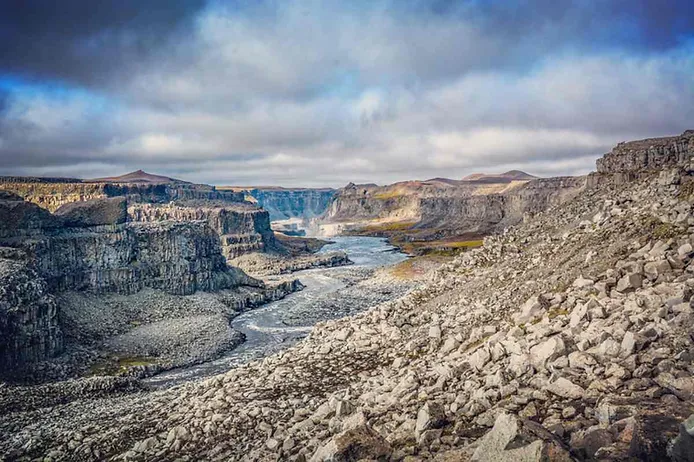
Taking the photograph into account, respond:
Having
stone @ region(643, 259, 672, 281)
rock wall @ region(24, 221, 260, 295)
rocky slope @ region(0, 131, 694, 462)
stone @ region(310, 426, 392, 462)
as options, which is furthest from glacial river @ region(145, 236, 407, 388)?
stone @ region(643, 259, 672, 281)

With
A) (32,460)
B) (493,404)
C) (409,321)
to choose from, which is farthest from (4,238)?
(493,404)

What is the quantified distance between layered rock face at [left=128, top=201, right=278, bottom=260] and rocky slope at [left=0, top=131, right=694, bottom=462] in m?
123

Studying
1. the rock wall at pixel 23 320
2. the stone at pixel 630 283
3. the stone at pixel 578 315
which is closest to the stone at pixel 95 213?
the rock wall at pixel 23 320

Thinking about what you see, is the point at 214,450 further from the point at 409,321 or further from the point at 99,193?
the point at 99,193

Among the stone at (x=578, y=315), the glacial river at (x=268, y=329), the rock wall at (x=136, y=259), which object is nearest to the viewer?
the stone at (x=578, y=315)

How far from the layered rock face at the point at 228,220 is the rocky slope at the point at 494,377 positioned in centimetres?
12344

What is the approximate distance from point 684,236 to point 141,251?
85373 mm

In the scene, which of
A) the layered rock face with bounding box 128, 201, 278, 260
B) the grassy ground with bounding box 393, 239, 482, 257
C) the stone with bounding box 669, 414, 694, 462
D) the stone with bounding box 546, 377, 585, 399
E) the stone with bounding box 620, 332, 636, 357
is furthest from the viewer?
the layered rock face with bounding box 128, 201, 278, 260

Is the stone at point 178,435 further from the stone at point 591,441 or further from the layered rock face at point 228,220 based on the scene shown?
the layered rock face at point 228,220

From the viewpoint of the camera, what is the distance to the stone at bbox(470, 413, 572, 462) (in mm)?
9016

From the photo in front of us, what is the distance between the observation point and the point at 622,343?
1244 cm

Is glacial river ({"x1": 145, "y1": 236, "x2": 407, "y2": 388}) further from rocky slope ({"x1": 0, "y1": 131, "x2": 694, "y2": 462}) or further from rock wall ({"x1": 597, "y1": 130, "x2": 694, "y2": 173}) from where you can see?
rock wall ({"x1": 597, "y1": 130, "x2": 694, "y2": 173})

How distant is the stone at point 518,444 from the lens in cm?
902

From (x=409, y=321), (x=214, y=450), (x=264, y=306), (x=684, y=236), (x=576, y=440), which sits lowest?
(x=264, y=306)
